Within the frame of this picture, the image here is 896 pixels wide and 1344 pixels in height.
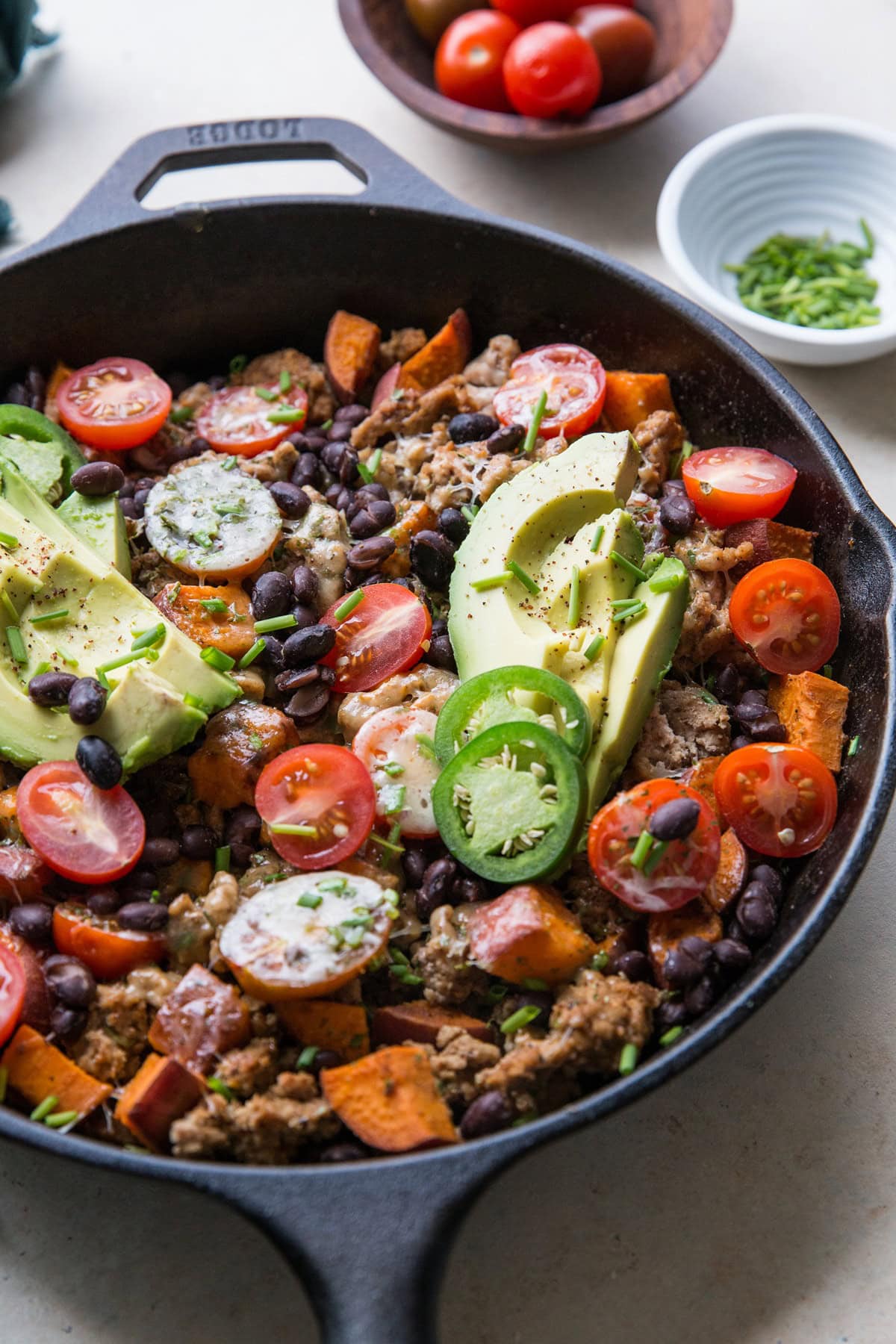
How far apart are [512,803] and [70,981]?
1259 mm

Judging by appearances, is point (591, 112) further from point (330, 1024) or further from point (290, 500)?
point (330, 1024)

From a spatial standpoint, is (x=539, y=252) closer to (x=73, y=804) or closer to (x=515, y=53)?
(x=515, y=53)

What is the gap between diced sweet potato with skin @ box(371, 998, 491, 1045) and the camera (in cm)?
338

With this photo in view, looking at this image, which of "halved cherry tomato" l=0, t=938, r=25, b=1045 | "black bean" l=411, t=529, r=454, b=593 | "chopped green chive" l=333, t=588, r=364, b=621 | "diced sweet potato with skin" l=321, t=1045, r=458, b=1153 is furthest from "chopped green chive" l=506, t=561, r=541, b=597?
"halved cherry tomato" l=0, t=938, r=25, b=1045

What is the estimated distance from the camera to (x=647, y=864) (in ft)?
11.2

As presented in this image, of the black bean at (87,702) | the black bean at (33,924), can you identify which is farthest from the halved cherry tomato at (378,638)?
the black bean at (33,924)

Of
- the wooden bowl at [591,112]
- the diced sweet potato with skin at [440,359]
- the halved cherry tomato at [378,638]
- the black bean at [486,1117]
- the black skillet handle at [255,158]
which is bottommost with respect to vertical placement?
the black bean at [486,1117]

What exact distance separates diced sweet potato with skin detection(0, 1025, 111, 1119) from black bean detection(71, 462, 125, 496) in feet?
5.81

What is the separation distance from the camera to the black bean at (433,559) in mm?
4059

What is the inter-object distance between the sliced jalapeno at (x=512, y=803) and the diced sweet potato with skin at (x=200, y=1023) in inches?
→ 28.3

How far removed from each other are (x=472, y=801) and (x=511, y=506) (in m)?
1.01

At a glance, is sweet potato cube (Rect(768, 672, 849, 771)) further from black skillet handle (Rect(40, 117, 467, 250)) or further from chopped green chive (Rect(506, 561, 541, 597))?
black skillet handle (Rect(40, 117, 467, 250))

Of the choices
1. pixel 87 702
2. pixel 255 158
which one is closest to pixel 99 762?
pixel 87 702

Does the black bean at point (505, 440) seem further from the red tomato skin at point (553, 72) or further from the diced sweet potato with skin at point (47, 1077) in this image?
the diced sweet potato with skin at point (47, 1077)
